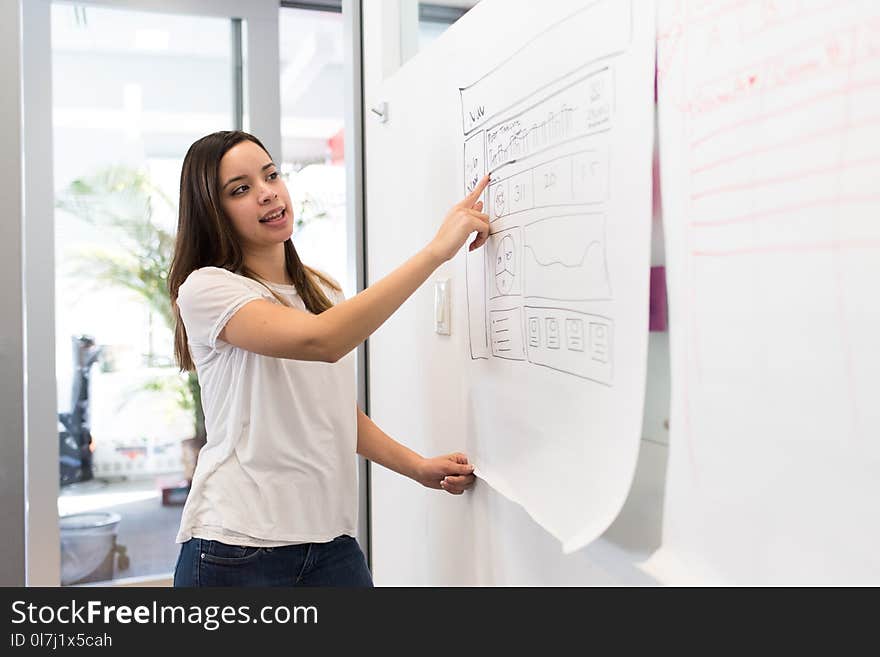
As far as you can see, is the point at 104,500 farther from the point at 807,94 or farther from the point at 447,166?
the point at 807,94

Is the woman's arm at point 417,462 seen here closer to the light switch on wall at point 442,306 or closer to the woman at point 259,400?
the woman at point 259,400

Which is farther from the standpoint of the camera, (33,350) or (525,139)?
(33,350)

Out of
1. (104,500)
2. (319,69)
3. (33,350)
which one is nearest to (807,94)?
(33,350)

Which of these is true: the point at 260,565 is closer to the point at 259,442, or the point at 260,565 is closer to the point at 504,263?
the point at 259,442

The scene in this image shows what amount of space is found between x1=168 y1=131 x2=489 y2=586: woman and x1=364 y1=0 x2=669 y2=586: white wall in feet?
0.34

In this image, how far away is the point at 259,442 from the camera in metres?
1.25

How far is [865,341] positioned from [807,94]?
0.63 ft

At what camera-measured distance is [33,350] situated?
216cm

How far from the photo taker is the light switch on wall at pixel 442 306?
4.43ft

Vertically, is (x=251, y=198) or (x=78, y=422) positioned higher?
(x=251, y=198)

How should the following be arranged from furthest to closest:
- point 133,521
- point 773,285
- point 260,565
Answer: point 133,521, point 260,565, point 773,285

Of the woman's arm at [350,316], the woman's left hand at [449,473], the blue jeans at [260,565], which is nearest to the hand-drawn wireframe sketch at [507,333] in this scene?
the woman's arm at [350,316]

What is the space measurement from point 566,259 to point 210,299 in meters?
0.55

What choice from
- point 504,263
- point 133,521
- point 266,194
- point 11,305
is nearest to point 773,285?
point 504,263
